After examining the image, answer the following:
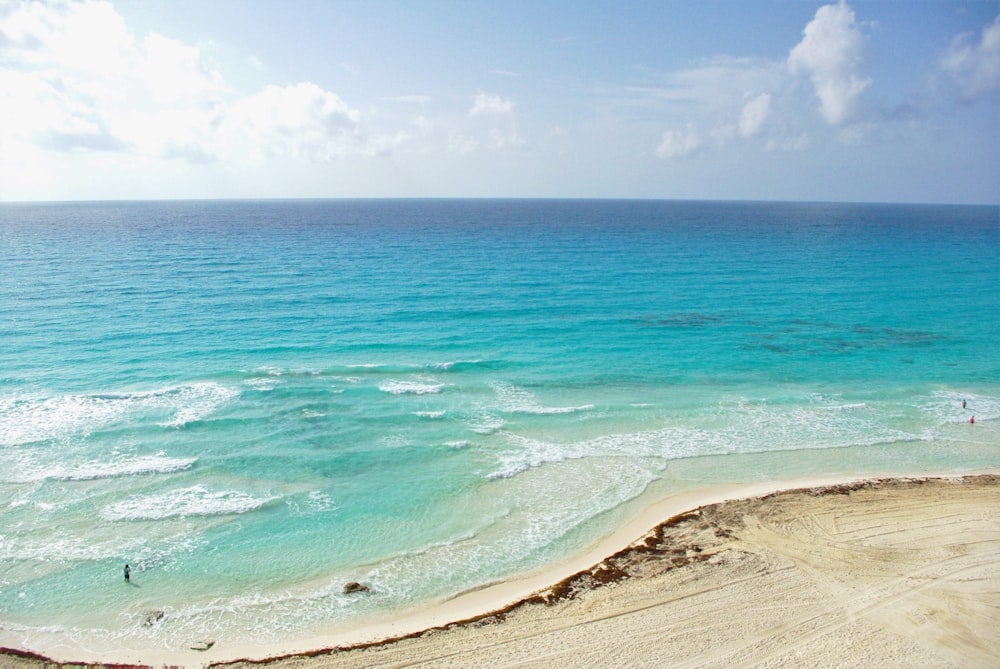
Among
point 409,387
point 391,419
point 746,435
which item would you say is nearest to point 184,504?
point 391,419

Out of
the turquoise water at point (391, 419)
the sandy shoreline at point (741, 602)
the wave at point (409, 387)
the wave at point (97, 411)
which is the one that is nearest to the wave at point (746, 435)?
the turquoise water at point (391, 419)

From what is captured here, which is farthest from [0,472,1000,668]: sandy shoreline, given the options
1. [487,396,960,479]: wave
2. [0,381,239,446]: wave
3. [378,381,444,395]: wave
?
[378,381,444,395]: wave

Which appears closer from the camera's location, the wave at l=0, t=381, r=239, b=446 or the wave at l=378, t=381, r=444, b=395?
the wave at l=0, t=381, r=239, b=446

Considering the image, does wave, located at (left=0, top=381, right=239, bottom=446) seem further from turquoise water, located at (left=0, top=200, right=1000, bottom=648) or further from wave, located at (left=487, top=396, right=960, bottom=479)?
wave, located at (left=487, top=396, right=960, bottom=479)

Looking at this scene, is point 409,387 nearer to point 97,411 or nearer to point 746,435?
point 97,411

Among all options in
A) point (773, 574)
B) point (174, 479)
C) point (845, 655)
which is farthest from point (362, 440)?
point (845, 655)

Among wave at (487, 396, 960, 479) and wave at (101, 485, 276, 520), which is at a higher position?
wave at (487, 396, 960, 479)

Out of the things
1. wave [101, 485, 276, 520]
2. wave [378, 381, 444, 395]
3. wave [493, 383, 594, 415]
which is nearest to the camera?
wave [101, 485, 276, 520]
